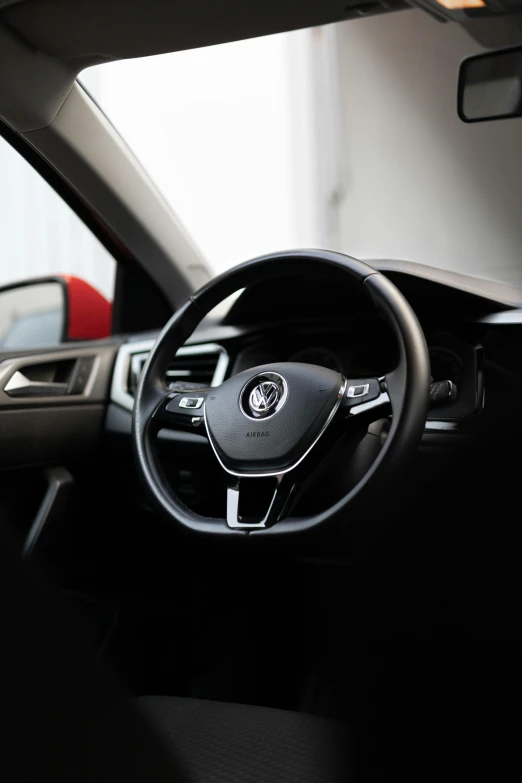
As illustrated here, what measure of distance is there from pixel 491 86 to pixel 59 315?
1.42m

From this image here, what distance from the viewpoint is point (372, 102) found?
18.0 ft

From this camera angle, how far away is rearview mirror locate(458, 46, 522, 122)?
4.50ft

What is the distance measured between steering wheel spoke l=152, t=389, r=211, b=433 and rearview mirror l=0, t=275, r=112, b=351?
0.92m

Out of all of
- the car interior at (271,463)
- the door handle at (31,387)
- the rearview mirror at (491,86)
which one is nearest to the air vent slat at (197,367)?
the car interior at (271,463)

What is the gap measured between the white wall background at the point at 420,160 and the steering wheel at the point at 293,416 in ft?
13.8

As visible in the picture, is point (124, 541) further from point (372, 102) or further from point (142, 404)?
point (372, 102)

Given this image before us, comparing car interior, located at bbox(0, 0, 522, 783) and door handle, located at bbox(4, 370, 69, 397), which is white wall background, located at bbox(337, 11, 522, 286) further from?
door handle, located at bbox(4, 370, 69, 397)

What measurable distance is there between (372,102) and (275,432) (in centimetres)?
481

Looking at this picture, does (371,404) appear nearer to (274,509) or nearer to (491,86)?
(274,509)

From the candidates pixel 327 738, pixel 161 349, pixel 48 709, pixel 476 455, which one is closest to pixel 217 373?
pixel 161 349

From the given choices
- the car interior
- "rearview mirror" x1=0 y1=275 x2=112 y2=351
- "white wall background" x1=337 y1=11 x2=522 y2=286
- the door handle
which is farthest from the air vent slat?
"white wall background" x1=337 y1=11 x2=522 y2=286

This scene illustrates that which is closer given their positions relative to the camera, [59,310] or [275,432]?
[275,432]

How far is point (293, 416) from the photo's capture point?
3.89ft

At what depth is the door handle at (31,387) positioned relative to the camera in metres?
1.77
